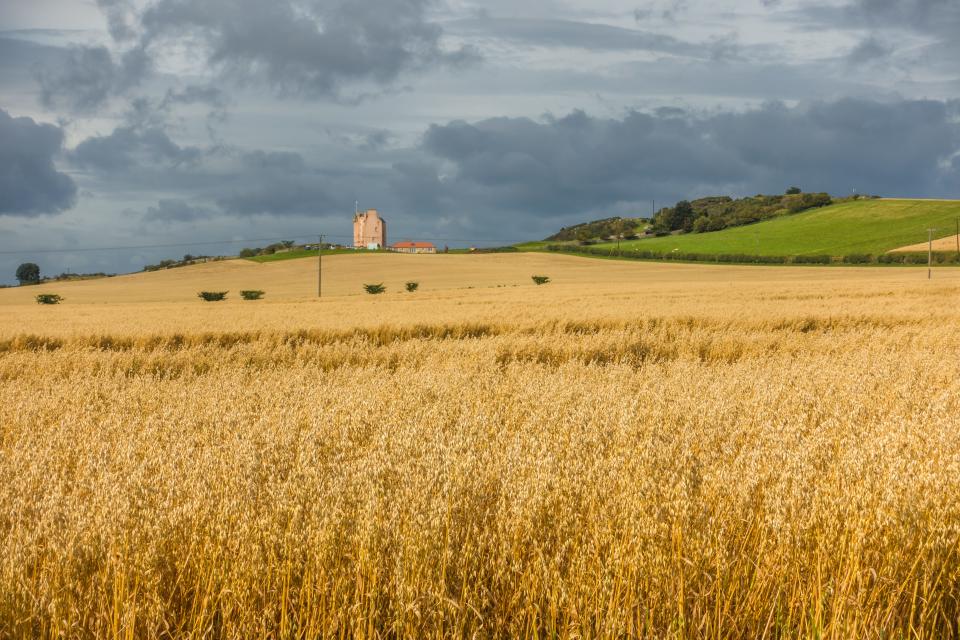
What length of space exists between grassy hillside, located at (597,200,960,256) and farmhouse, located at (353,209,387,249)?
229 ft

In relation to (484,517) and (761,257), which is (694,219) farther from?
(484,517)

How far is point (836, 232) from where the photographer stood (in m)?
109

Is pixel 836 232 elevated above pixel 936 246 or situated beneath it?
elevated above

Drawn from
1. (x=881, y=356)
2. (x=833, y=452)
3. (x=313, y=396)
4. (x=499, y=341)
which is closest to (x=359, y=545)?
(x=833, y=452)

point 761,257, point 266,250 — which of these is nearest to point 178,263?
point 266,250

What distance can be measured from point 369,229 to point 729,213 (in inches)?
3286

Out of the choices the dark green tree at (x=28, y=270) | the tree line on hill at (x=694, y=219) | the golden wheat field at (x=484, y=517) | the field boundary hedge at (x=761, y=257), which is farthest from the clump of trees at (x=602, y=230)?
the golden wheat field at (x=484, y=517)

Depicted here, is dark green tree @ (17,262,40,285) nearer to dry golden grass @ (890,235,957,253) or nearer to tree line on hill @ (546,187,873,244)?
tree line on hill @ (546,187,873,244)

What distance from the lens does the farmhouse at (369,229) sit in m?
170

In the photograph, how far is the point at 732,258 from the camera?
9438cm

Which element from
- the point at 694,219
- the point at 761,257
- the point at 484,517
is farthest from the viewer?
the point at 694,219

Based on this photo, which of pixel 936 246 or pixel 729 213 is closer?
pixel 936 246

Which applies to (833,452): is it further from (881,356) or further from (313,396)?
(881,356)

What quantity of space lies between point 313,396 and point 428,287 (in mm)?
61068
